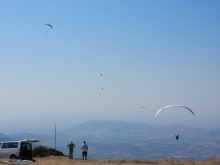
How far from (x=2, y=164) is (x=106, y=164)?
7389 mm

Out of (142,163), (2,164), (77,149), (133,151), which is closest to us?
(2,164)

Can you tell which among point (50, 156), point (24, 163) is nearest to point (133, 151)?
point (50, 156)

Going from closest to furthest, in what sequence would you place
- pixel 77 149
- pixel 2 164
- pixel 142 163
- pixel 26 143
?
1. pixel 2 164
2. pixel 142 163
3. pixel 26 143
4. pixel 77 149

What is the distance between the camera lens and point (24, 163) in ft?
88.9

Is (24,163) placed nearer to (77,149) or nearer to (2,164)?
(2,164)

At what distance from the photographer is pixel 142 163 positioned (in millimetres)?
28672

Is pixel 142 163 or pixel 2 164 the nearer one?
pixel 2 164

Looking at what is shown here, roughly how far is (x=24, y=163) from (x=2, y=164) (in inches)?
93.0

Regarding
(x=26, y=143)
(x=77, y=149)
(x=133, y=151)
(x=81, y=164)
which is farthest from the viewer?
(x=77, y=149)

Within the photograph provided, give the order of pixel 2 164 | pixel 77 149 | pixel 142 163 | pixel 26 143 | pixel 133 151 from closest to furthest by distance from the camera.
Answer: pixel 2 164, pixel 142 163, pixel 26 143, pixel 133 151, pixel 77 149

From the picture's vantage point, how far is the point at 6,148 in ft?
103

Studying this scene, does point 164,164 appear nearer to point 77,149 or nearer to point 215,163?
point 215,163

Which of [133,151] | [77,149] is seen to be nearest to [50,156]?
[133,151]

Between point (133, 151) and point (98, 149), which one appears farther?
point (98, 149)
